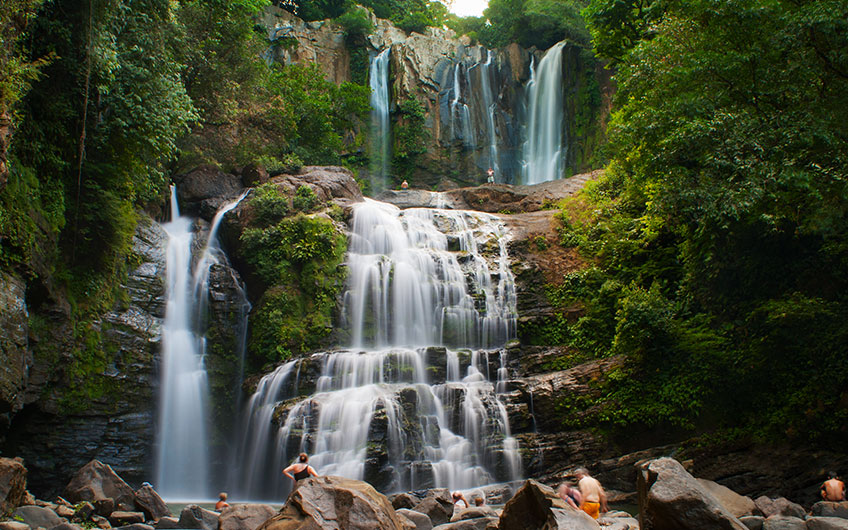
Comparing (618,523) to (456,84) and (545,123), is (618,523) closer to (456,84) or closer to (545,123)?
(545,123)

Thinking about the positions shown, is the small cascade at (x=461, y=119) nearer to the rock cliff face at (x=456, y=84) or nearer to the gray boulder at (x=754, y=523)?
the rock cliff face at (x=456, y=84)

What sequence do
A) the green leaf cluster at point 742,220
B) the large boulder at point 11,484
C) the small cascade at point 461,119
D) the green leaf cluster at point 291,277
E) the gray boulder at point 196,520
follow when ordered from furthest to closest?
→ 1. the small cascade at point 461,119
2. the green leaf cluster at point 291,277
3. the green leaf cluster at point 742,220
4. the gray boulder at point 196,520
5. the large boulder at point 11,484

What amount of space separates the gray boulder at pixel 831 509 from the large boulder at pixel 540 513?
5824 millimetres

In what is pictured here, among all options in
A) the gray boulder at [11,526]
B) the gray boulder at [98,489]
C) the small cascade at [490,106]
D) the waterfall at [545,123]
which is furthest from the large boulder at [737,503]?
the small cascade at [490,106]

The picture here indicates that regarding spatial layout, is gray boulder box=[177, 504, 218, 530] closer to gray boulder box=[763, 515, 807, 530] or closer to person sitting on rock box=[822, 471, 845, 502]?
gray boulder box=[763, 515, 807, 530]

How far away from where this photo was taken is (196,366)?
54.1 feet

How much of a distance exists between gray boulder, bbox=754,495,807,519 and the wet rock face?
14.0 meters

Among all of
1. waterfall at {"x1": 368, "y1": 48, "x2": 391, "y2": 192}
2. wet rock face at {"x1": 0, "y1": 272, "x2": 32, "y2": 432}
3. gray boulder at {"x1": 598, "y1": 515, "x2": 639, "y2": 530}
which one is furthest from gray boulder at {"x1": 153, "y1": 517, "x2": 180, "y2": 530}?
waterfall at {"x1": 368, "y1": 48, "x2": 391, "y2": 192}

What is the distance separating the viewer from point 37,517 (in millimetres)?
8828

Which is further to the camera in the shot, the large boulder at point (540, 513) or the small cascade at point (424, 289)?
the small cascade at point (424, 289)

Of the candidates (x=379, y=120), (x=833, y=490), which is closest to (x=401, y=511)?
(x=833, y=490)

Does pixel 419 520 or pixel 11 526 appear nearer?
pixel 11 526

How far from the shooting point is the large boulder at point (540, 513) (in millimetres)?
5527

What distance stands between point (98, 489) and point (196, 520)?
2.87 metres
